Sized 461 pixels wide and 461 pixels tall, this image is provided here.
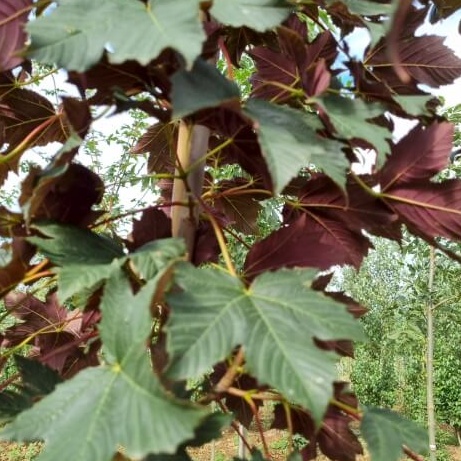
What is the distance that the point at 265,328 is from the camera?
1.35ft

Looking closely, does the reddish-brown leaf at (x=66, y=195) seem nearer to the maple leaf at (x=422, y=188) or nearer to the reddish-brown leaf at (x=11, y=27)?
the reddish-brown leaf at (x=11, y=27)

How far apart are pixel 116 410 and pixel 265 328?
0.41ft

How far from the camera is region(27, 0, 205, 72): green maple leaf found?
0.42 metres

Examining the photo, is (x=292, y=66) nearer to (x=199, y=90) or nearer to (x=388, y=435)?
(x=199, y=90)

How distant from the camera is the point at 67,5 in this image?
18.2 inches

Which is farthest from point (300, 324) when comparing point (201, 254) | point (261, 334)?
point (201, 254)

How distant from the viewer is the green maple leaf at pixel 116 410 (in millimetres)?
356

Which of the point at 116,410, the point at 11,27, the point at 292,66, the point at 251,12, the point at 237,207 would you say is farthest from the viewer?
the point at 237,207

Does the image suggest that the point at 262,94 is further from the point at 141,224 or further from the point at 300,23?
the point at 141,224

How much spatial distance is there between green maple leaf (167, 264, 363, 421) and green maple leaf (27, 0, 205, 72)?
0.59 ft

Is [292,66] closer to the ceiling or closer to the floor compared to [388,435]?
closer to the ceiling

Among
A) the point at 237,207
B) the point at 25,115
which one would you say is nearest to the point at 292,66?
the point at 237,207

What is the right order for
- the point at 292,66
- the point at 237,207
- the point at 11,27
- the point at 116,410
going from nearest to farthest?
1. the point at 116,410
2. the point at 11,27
3. the point at 292,66
4. the point at 237,207

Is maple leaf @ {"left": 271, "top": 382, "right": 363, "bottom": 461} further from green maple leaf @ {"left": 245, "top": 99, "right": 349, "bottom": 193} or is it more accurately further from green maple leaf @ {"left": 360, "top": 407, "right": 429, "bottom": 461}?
green maple leaf @ {"left": 245, "top": 99, "right": 349, "bottom": 193}
